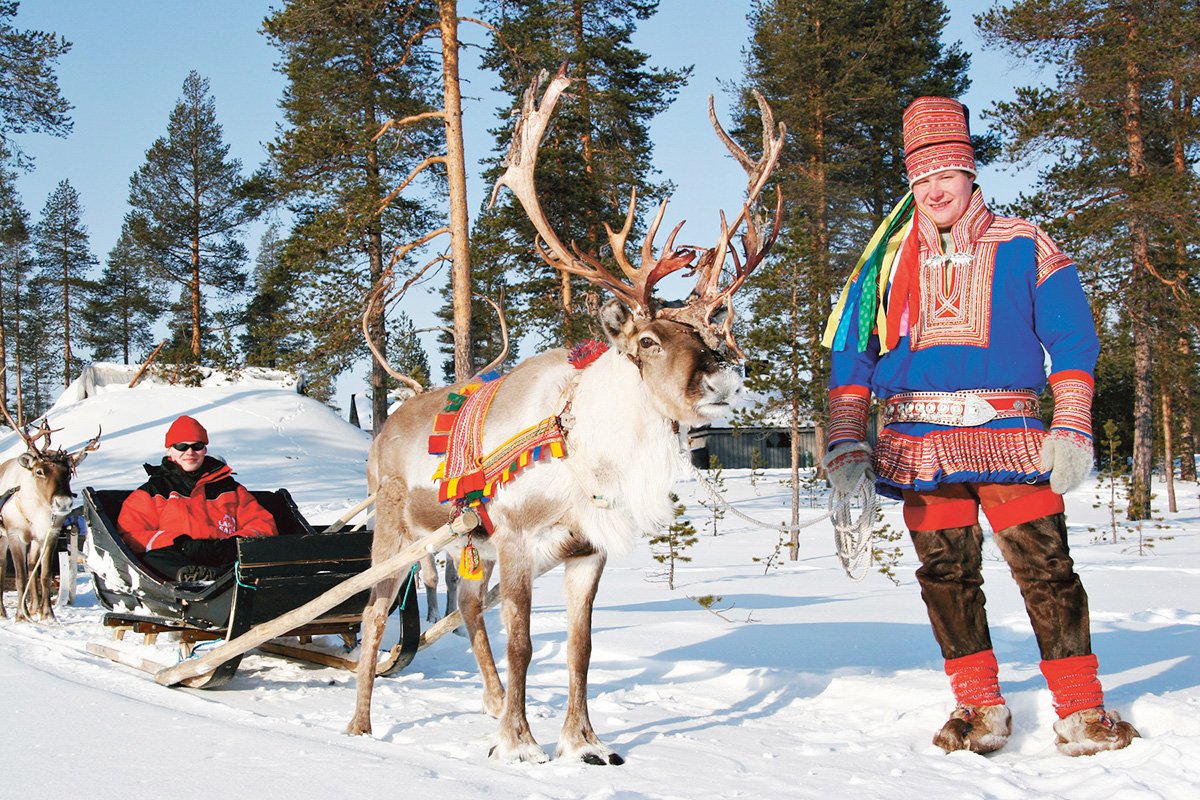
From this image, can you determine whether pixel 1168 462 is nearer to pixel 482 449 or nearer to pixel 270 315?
pixel 482 449

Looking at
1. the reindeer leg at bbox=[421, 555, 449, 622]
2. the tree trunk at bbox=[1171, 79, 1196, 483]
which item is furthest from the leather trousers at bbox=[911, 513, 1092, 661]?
the tree trunk at bbox=[1171, 79, 1196, 483]

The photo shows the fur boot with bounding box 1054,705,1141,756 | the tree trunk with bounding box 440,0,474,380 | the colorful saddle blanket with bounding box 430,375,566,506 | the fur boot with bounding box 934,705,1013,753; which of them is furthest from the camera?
the tree trunk with bounding box 440,0,474,380

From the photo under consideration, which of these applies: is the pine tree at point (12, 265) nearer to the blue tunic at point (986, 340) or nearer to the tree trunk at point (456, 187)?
the tree trunk at point (456, 187)

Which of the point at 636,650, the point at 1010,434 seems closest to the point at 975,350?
the point at 1010,434

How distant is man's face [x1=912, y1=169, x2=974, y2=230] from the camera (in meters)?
4.04

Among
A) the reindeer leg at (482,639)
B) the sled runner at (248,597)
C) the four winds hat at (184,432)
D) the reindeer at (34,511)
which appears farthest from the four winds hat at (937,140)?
the reindeer at (34,511)

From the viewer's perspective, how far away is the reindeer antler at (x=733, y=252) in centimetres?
397

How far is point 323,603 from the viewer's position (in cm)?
478

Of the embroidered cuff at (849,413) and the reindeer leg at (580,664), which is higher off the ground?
the embroidered cuff at (849,413)

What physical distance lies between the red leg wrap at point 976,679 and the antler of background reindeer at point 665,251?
1.57 m

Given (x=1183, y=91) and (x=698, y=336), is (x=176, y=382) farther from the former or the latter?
(x=698, y=336)

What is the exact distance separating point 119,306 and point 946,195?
58195 millimetres

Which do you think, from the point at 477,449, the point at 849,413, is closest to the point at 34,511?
the point at 477,449

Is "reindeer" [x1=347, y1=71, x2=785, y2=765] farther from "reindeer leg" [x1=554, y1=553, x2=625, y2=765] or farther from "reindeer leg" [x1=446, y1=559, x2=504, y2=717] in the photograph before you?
"reindeer leg" [x1=446, y1=559, x2=504, y2=717]
